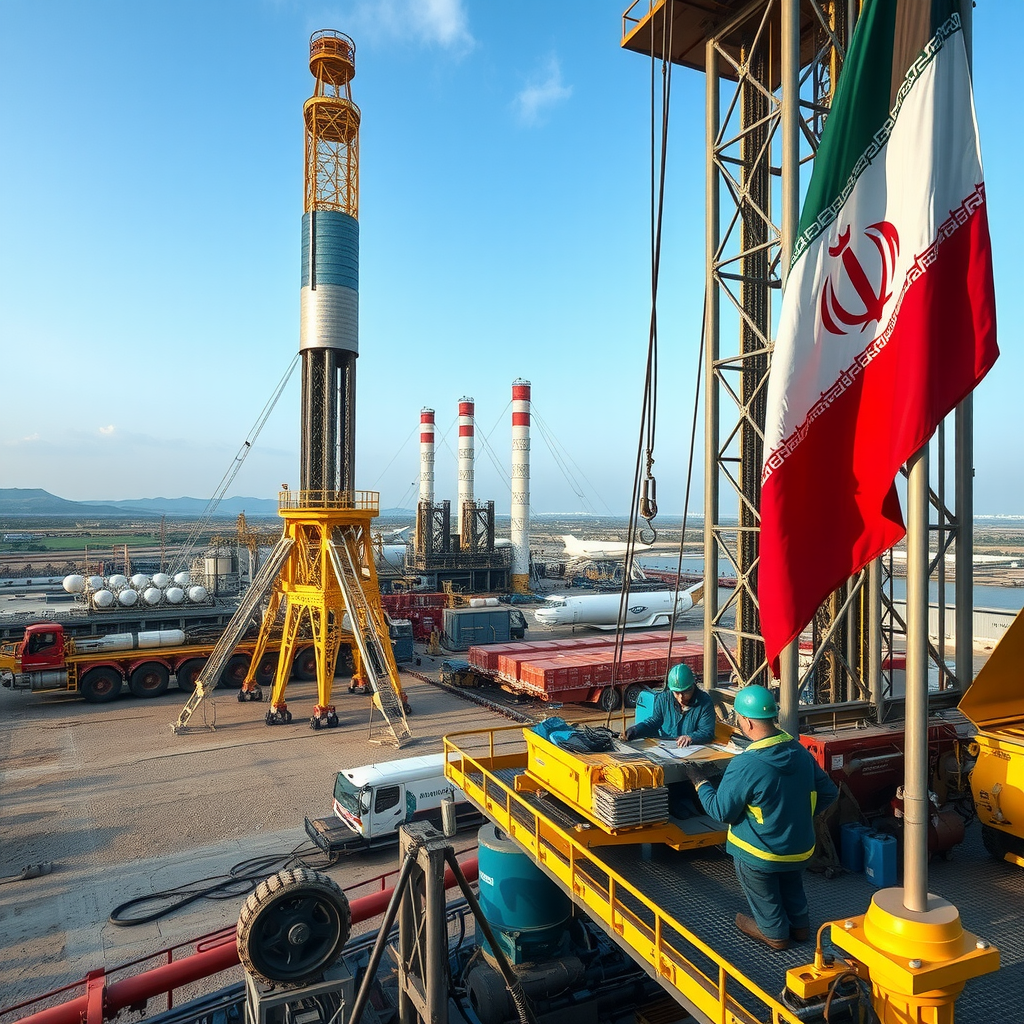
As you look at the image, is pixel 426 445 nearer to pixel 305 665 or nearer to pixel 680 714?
pixel 305 665

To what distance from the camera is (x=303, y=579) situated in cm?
2553

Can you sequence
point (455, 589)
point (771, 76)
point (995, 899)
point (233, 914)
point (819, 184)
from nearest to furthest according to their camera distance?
point (819, 184) → point (995, 899) → point (771, 76) → point (233, 914) → point (455, 589)

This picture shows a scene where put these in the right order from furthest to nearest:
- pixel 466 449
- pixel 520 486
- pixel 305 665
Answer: pixel 466 449 < pixel 520 486 < pixel 305 665

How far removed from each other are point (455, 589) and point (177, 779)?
120 feet

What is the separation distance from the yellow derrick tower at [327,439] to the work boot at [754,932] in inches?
743

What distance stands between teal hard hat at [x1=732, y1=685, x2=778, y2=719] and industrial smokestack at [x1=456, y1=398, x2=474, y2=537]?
5712 centimetres

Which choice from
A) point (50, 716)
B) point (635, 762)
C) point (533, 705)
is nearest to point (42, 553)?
point (50, 716)

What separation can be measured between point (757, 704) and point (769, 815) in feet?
2.40

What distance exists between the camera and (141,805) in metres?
16.9

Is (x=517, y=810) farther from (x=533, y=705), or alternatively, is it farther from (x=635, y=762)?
(x=533, y=705)

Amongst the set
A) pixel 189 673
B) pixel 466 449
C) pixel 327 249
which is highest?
pixel 327 249

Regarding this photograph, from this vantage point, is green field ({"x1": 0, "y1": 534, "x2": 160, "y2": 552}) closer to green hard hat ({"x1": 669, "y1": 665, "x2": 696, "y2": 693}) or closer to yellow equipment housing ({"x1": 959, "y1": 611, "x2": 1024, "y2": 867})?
green hard hat ({"x1": 669, "y1": 665, "x2": 696, "y2": 693})

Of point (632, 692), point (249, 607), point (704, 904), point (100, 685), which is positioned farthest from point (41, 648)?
point (704, 904)

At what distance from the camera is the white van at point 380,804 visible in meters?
14.0
